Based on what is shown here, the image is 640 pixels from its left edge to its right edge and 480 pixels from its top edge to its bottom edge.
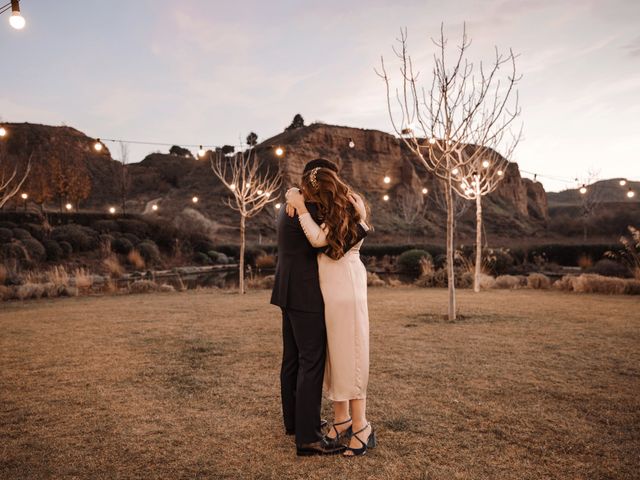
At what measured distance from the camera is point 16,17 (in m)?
6.46

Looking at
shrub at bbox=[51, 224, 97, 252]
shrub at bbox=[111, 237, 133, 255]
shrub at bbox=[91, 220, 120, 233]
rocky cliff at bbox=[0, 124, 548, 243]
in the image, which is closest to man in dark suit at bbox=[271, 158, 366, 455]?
shrub at bbox=[51, 224, 97, 252]

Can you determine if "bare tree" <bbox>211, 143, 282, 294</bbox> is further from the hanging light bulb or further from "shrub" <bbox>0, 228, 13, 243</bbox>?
"shrub" <bbox>0, 228, 13, 243</bbox>

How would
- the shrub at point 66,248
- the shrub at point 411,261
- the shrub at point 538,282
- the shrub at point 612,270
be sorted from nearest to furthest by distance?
the shrub at point 538,282 < the shrub at point 612,270 < the shrub at point 411,261 < the shrub at point 66,248

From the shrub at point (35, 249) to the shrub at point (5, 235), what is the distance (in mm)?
811

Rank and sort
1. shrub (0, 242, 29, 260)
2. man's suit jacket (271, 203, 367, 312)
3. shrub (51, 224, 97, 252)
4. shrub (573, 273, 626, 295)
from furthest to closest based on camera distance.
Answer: shrub (51, 224, 97, 252)
shrub (0, 242, 29, 260)
shrub (573, 273, 626, 295)
man's suit jacket (271, 203, 367, 312)

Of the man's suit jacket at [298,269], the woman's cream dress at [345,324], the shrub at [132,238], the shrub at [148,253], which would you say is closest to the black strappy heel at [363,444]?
the woman's cream dress at [345,324]

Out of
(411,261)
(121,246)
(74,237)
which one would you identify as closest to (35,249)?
(74,237)

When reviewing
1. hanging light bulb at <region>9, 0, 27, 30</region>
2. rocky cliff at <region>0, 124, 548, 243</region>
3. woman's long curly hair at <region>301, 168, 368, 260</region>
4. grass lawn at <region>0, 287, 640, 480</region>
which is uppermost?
rocky cliff at <region>0, 124, 548, 243</region>

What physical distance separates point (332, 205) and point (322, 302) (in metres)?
0.67

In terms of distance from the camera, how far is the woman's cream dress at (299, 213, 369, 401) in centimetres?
320

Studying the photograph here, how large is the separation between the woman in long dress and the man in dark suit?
0.06 m

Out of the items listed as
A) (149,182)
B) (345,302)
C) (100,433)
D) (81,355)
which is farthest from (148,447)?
(149,182)

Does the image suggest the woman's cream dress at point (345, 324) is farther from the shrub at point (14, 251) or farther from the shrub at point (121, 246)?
the shrub at point (121, 246)

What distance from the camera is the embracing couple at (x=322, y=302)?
317cm
